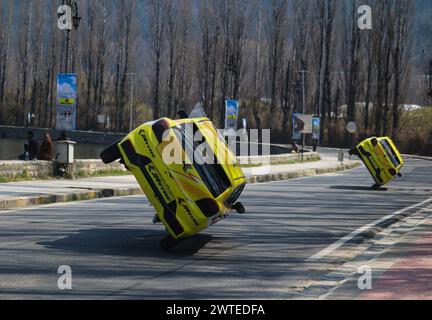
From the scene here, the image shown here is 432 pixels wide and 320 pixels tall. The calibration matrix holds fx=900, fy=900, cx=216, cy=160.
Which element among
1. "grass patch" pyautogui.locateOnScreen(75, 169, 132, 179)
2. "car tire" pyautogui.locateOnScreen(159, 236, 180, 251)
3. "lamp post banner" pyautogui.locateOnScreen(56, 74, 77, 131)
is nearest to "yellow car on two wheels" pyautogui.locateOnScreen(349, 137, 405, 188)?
"grass patch" pyautogui.locateOnScreen(75, 169, 132, 179)

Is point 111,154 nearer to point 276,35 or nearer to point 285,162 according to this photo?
point 285,162

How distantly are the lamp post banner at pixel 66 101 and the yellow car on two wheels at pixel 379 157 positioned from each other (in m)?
8.32

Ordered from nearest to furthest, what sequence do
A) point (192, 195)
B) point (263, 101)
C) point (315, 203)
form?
point (192, 195), point (315, 203), point (263, 101)

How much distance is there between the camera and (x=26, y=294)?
8367 millimetres

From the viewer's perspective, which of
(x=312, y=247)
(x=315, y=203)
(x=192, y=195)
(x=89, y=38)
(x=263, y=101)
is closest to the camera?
(x=192, y=195)

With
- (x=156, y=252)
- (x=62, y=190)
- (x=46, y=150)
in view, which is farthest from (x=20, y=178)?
(x=156, y=252)

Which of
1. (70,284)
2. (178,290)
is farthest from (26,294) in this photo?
(178,290)

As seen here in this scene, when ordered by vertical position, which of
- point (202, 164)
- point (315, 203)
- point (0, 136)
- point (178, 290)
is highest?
point (202, 164)

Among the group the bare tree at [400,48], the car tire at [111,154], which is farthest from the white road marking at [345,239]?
the bare tree at [400,48]

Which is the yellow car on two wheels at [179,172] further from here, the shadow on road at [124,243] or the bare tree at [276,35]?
the bare tree at [276,35]

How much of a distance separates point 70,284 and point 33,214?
25.3ft

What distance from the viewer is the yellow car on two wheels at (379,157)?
87.0ft
